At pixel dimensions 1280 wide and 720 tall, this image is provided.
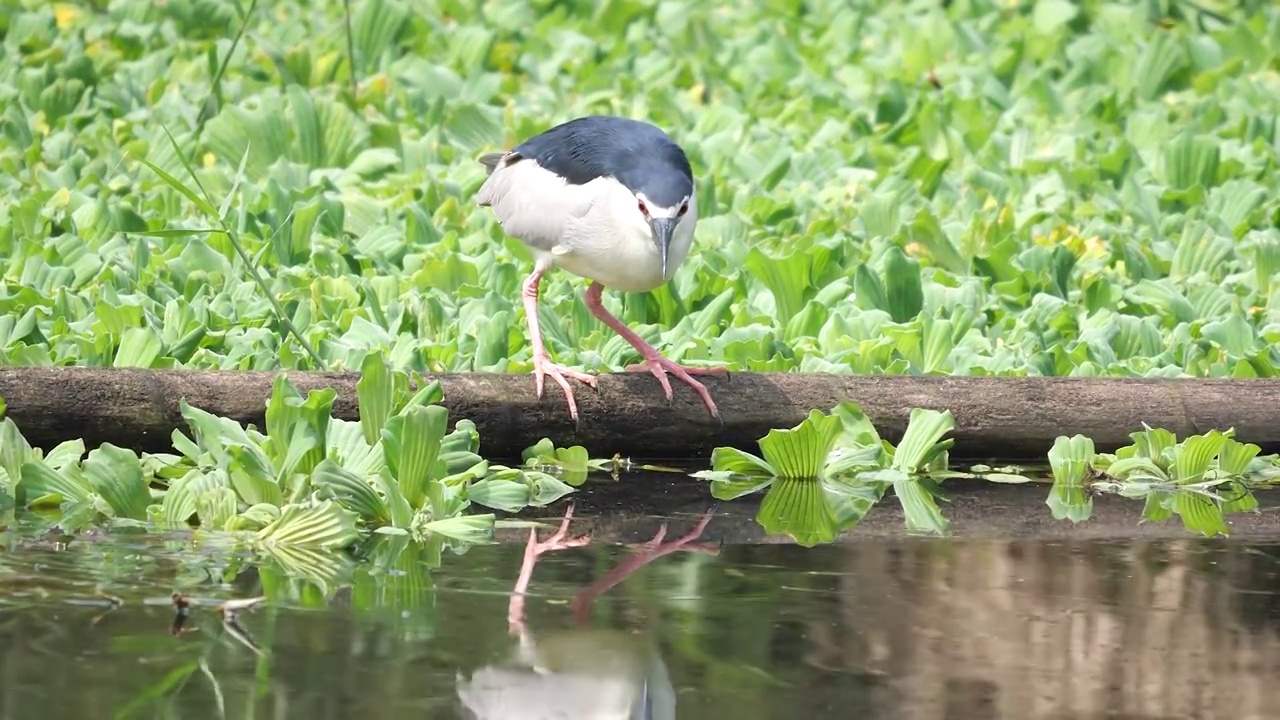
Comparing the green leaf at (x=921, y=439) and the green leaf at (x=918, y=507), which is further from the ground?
the green leaf at (x=921, y=439)

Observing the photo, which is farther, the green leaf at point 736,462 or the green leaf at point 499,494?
the green leaf at point 736,462

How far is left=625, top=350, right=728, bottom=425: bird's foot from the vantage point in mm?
5574

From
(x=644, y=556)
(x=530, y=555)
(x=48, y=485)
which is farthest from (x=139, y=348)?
(x=644, y=556)

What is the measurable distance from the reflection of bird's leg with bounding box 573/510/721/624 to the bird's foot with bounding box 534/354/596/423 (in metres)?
0.59

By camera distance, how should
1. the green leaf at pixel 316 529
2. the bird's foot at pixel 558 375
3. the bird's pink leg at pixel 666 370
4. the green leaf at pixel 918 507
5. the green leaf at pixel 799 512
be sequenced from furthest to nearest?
the bird's pink leg at pixel 666 370
the bird's foot at pixel 558 375
the green leaf at pixel 918 507
the green leaf at pixel 799 512
the green leaf at pixel 316 529

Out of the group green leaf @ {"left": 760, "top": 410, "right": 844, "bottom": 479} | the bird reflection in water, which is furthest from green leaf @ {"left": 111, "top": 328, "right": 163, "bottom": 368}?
the bird reflection in water

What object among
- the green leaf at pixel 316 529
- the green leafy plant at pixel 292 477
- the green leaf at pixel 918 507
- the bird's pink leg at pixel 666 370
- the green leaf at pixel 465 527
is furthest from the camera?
the bird's pink leg at pixel 666 370

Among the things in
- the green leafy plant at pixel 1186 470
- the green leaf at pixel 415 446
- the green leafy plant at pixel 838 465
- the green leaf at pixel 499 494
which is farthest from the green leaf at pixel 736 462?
the green leaf at pixel 415 446

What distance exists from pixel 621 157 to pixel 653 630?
218 cm

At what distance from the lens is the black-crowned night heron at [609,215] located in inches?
214

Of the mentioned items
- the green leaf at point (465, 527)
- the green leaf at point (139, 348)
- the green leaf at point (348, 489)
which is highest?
the green leaf at point (139, 348)

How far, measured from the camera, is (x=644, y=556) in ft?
14.8

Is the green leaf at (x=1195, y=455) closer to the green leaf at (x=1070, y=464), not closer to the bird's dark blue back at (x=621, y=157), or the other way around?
the green leaf at (x=1070, y=464)

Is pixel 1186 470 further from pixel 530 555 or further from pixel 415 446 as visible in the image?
pixel 415 446
